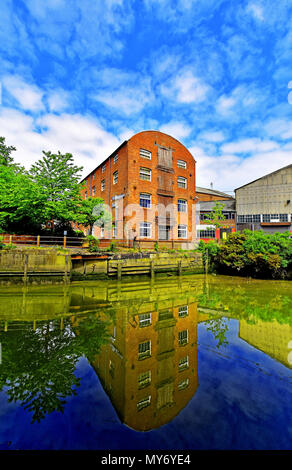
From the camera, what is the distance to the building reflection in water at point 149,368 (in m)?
3.45

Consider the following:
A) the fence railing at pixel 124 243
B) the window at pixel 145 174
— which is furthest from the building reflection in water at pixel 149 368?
the window at pixel 145 174

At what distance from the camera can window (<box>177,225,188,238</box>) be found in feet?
81.8

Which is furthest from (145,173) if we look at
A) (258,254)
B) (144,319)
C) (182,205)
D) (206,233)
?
(144,319)

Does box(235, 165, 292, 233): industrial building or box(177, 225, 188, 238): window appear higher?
box(235, 165, 292, 233): industrial building

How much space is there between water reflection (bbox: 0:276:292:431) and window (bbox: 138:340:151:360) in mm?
25

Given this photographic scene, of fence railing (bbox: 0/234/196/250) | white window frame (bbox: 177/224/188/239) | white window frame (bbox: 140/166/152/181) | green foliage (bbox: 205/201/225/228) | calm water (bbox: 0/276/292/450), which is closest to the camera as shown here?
calm water (bbox: 0/276/292/450)

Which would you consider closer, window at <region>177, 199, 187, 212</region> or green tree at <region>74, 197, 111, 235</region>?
green tree at <region>74, 197, 111, 235</region>

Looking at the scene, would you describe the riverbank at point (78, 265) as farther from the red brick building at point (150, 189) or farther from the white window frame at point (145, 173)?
the white window frame at point (145, 173)

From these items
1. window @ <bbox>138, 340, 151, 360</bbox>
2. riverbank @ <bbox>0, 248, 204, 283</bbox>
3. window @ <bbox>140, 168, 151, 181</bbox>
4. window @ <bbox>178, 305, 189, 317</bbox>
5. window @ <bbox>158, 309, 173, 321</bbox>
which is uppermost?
window @ <bbox>140, 168, 151, 181</bbox>

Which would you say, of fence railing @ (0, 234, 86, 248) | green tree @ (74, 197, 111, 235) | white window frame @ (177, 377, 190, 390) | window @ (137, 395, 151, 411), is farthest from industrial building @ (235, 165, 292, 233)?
window @ (137, 395, 151, 411)

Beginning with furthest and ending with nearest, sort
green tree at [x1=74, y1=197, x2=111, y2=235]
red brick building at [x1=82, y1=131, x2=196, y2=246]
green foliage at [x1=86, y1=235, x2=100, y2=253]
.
Result: red brick building at [x1=82, y1=131, x2=196, y2=246] → green tree at [x1=74, y1=197, x2=111, y2=235] → green foliage at [x1=86, y1=235, x2=100, y2=253]

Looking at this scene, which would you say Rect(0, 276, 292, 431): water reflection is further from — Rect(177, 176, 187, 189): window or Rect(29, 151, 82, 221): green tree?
Rect(177, 176, 187, 189): window
